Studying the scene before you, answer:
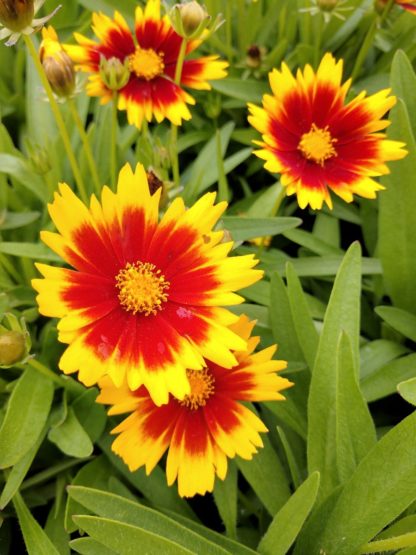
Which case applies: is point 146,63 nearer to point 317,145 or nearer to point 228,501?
point 317,145

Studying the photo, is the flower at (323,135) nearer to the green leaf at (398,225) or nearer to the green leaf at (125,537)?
the green leaf at (398,225)

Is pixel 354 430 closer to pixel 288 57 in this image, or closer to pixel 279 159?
pixel 279 159

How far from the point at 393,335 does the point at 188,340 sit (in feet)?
1.85

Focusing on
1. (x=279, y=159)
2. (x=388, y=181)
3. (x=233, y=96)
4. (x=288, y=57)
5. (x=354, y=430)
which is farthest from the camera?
(x=288, y=57)

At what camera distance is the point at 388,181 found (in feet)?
4.10

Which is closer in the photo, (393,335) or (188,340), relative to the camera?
(188,340)

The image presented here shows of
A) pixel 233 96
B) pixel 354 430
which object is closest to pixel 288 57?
pixel 233 96

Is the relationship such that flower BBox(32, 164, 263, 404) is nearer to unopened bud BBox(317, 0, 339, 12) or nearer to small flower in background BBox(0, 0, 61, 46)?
small flower in background BBox(0, 0, 61, 46)

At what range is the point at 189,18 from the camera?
1014 millimetres

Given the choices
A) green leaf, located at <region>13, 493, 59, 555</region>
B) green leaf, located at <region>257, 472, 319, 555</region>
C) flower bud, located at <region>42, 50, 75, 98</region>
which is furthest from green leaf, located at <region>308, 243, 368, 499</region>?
flower bud, located at <region>42, 50, 75, 98</region>

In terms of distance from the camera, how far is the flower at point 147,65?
1153 millimetres

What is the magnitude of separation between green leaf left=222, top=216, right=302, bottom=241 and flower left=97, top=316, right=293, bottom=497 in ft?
0.75

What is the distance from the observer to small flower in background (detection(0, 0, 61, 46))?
879 mm

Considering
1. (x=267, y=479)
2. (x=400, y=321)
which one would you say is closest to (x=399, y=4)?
(x=400, y=321)
